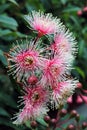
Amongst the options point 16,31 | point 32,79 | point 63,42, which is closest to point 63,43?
point 63,42

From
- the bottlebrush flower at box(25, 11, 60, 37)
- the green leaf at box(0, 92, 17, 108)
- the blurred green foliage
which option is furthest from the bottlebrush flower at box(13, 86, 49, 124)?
the green leaf at box(0, 92, 17, 108)

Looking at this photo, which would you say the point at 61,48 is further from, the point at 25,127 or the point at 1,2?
the point at 1,2

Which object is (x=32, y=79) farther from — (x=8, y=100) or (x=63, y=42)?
(x=8, y=100)

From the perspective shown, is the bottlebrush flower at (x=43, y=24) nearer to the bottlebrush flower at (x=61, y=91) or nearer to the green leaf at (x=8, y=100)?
the bottlebrush flower at (x=61, y=91)

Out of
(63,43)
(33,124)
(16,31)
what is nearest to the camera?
(63,43)

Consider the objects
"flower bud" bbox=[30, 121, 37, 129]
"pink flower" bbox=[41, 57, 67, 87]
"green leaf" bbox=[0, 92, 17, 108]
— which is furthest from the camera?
"green leaf" bbox=[0, 92, 17, 108]

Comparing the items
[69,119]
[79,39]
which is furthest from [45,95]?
[79,39]

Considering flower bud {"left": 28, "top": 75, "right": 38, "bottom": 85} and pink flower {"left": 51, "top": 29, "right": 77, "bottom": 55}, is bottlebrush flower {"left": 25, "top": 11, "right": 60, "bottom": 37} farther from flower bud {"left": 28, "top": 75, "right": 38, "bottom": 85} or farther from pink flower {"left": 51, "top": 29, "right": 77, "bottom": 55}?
flower bud {"left": 28, "top": 75, "right": 38, "bottom": 85}
